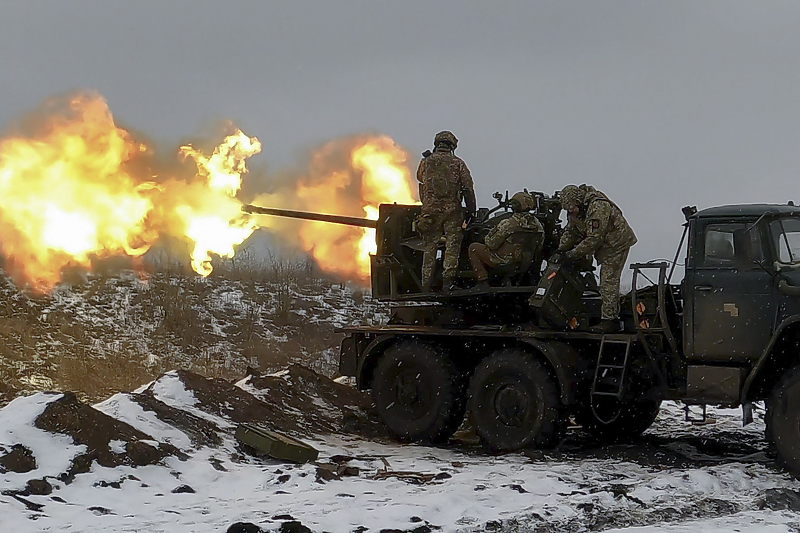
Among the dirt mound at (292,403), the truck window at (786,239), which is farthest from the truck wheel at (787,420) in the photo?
the dirt mound at (292,403)

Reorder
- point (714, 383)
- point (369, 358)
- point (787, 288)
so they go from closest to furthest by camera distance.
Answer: point (787, 288), point (714, 383), point (369, 358)

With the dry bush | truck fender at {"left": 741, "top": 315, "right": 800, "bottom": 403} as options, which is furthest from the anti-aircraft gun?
the dry bush

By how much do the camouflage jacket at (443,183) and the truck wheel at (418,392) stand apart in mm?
1788

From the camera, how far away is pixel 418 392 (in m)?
11.8

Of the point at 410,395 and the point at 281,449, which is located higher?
the point at 410,395

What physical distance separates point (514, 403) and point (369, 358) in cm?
235

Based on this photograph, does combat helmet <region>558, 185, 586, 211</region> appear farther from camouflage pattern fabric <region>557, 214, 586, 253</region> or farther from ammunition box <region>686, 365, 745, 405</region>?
ammunition box <region>686, 365, 745, 405</region>

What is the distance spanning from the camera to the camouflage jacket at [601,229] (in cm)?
1064

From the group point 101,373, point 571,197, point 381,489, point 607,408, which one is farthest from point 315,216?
point 101,373

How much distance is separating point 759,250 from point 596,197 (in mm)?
2088

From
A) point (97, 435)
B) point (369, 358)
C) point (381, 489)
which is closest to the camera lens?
A: point (381, 489)

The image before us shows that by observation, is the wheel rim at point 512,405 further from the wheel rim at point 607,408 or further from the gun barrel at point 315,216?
the gun barrel at point 315,216

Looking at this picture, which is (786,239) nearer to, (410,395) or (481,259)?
(481,259)

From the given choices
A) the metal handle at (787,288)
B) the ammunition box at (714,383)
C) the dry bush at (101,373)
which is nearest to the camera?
the metal handle at (787,288)
